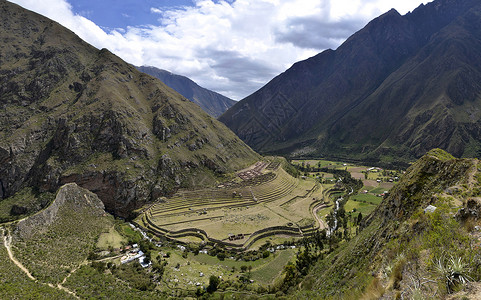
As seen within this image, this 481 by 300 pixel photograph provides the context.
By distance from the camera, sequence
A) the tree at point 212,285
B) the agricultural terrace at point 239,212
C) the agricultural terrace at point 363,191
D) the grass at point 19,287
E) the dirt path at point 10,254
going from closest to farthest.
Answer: the grass at point 19,287 → the dirt path at point 10,254 → the tree at point 212,285 → the agricultural terrace at point 239,212 → the agricultural terrace at point 363,191

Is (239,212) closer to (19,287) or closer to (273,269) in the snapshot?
(273,269)

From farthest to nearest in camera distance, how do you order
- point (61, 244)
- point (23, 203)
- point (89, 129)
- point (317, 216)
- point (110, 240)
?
point (89, 129) → point (317, 216) → point (23, 203) → point (110, 240) → point (61, 244)

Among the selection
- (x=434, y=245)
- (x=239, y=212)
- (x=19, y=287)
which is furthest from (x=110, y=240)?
(x=434, y=245)

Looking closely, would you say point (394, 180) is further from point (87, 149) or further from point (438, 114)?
point (87, 149)

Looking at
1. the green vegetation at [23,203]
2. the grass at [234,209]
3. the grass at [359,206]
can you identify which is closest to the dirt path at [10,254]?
the green vegetation at [23,203]

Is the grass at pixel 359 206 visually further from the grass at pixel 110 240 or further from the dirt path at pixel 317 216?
the grass at pixel 110 240
